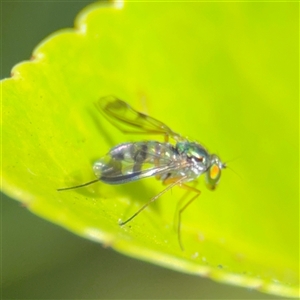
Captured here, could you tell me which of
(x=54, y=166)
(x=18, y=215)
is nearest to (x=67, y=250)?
(x=18, y=215)

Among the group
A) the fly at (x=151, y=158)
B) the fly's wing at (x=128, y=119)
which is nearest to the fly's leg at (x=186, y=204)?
the fly at (x=151, y=158)

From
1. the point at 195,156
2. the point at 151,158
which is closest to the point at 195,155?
the point at 195,156

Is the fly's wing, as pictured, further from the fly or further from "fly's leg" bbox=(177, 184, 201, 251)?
"fly's leg" bbox=(177, 184, 201, 251)

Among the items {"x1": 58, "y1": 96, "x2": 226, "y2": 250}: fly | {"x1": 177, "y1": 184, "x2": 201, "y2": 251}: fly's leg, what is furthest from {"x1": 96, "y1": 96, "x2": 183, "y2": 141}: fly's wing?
{"x1": 177, "y1": 184, "x2": 201, "y2": 251}: fly's leg

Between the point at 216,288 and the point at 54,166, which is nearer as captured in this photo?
the point at 54,166

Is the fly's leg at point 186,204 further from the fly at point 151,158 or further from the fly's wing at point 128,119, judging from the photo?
the fly's wing at point 128,119

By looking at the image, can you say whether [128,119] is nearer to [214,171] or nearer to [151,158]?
[151,158]

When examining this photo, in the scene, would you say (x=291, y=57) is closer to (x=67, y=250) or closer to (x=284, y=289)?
(x=284, y=289)
